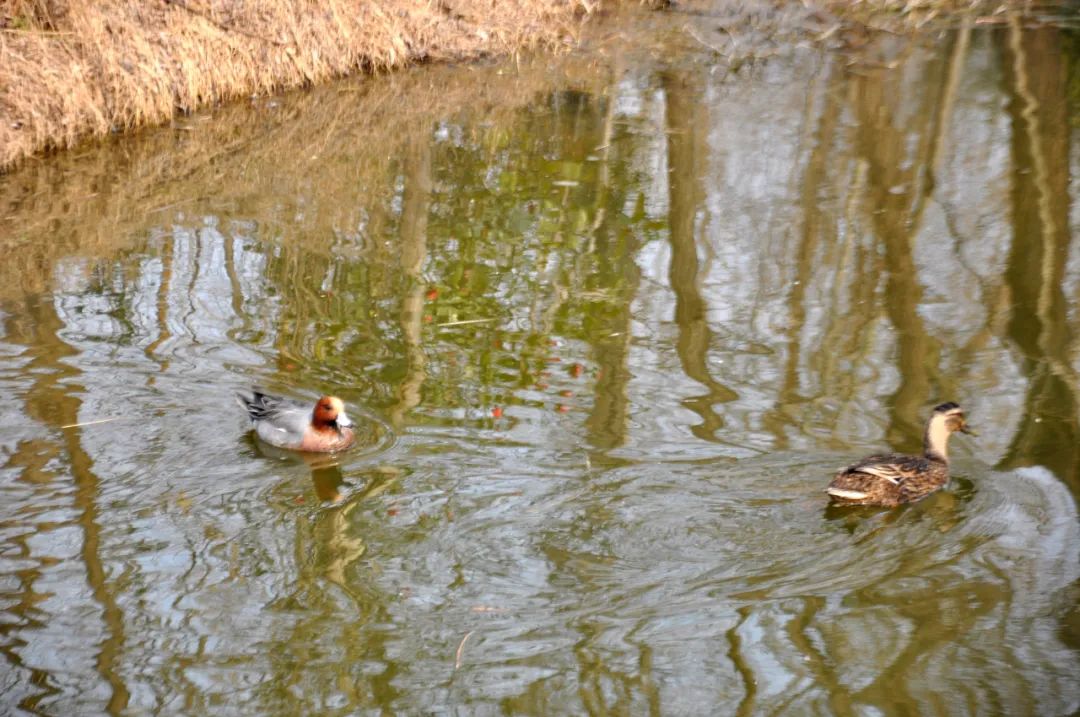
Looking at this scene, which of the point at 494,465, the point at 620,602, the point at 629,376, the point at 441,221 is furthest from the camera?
the point at 441,221

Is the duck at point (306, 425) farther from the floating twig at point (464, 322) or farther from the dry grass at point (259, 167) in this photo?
the dry grass at point (259, 167)

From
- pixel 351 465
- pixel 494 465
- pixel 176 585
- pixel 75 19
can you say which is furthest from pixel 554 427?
pixel 75 19

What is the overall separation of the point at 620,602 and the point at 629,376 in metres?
2.96

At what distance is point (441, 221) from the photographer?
12.7 meters

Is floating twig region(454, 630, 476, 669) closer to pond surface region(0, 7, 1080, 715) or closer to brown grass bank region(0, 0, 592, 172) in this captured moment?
pond surface region(0, 7, 1080, 715)

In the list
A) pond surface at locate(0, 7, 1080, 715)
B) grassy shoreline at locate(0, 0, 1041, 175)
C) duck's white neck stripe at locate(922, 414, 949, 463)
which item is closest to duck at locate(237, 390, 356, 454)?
pond surface at locate(0, 7, 1080, 715)

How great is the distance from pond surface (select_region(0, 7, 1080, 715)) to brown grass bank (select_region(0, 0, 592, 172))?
1.91 feet

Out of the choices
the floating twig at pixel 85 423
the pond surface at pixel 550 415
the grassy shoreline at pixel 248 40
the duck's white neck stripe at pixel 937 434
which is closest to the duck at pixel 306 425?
the pond surface at pixel 550 415

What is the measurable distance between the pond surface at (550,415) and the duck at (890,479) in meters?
0.15

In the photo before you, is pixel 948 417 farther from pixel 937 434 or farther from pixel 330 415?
pixel 330 415

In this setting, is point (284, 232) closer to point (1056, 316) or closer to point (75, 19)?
point (75, 19)

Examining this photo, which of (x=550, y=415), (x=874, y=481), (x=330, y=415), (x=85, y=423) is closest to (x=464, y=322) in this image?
(x=550, y=415)

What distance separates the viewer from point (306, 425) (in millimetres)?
8305

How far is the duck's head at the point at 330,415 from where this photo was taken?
8.20 metres
